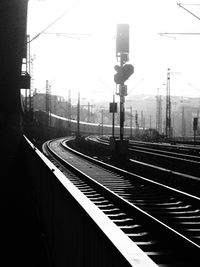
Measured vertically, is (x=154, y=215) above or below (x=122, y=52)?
below

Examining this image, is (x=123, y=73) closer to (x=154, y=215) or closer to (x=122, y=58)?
(x=122, y=58)

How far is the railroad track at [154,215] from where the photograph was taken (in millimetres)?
6582

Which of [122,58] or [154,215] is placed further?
[122,58]

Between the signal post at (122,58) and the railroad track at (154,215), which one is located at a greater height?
the signal post at (122,58)

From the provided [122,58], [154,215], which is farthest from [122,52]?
[154,215]

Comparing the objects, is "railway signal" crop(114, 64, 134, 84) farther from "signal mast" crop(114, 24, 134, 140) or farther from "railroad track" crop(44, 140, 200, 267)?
"railroad track" crop(44, 140, 200, 267)

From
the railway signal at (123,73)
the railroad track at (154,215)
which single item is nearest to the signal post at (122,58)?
the railway signal at (123,73)

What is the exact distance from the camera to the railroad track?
21.6 feet

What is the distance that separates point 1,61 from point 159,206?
924 centimetres

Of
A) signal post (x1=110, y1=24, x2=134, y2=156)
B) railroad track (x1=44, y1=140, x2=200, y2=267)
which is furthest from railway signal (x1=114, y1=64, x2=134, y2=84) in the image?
railroad track (x1=44, y1=140, x2=200, y2=267)

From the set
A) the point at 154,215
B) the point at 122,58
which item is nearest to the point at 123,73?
the point at 122,58

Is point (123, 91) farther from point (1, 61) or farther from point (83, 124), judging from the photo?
point (83, 124)

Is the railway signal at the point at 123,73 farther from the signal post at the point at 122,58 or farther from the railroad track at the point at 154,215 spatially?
the railroad track at the point at 154,215

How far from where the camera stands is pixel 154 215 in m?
9.94
